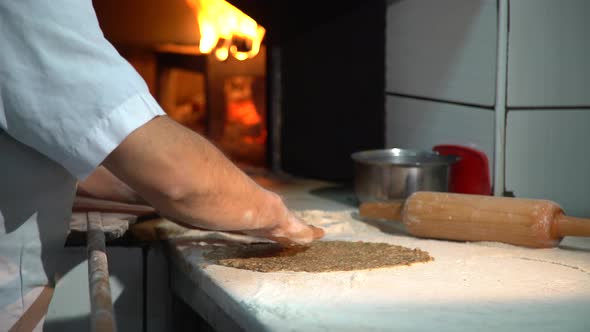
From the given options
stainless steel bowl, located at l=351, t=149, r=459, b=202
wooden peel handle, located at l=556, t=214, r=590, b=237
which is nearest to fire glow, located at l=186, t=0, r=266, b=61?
stainless steel bowl, located at l=351, t=149, r=459, b=202

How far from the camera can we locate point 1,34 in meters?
0.84

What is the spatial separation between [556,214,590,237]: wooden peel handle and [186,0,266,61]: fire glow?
1.15 metres

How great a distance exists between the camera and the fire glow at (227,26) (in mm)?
2216

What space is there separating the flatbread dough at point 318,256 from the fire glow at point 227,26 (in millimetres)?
1003

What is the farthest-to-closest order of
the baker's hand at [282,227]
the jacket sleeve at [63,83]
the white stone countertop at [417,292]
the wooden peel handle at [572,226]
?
1. the wooden peel handle at [572,226]
2. the baker's hand at [282,227]
3. the white stone countertop at [417,292]
4. the jacket sleeve at [63,83]

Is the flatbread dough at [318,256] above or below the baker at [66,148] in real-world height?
below

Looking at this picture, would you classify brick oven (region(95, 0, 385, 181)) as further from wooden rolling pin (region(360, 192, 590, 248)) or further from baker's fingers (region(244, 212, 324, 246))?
baker's fingers (region(244, 212, 324, 246))

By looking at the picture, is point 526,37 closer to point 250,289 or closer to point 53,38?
point 250,289

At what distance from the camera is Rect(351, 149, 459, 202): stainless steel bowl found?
159 centimetres

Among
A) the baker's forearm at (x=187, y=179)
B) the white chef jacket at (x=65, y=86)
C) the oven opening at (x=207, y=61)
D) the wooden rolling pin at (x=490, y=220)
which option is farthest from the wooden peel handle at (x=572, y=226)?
the oven opening at (x=207, y=61)

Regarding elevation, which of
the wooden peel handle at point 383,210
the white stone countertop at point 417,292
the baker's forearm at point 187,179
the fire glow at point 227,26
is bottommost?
the white stone countertop at point 417,292

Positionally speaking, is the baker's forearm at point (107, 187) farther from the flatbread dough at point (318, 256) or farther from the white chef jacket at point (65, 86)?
the white chef jacket at point (65, 86)

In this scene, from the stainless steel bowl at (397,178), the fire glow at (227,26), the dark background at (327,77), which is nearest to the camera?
the stainless steel bowl at (397,178)

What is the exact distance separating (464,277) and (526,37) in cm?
66
